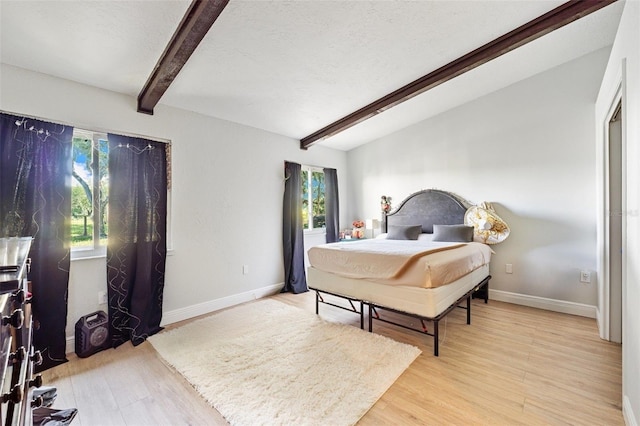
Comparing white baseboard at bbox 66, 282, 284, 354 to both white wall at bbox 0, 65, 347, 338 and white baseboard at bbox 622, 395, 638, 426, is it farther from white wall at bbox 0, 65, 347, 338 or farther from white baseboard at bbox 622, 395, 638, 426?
white baseboard at bbox 622, 395, 638, 426

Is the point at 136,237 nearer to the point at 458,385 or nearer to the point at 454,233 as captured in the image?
the point at 458,385

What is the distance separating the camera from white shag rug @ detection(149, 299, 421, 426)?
5.75 feet

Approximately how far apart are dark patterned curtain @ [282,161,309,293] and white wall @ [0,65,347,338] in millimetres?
89

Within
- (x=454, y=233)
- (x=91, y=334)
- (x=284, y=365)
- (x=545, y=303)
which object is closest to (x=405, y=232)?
(x=454, y=233)

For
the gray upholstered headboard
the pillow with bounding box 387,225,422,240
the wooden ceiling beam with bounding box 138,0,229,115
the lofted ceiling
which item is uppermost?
the lofted ceiling

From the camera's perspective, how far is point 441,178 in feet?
14.2

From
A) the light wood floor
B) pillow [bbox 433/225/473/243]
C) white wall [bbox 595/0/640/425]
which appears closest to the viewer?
white wall [bbox 595/0/640/425]

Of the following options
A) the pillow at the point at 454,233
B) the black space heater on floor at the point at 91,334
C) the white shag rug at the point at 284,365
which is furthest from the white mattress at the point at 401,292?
the black space heater on floor at the point at 91,334

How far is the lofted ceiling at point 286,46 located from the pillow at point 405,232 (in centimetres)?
190

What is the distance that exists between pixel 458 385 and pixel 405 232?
8.05 feet

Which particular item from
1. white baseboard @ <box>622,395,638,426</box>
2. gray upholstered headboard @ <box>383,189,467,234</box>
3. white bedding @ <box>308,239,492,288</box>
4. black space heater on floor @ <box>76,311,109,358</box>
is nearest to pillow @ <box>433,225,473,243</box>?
gray upholstered headboard @ <box>383,189,467,234</box>

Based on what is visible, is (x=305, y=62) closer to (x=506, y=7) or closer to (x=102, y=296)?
(x=506, y=7)

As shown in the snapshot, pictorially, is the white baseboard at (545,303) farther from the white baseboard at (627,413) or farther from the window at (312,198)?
the window at (312,198)

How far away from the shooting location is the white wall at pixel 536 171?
10.6 ft
